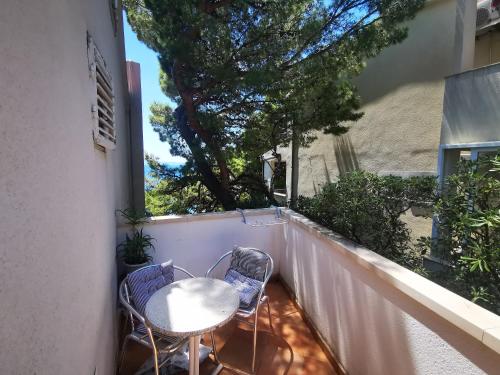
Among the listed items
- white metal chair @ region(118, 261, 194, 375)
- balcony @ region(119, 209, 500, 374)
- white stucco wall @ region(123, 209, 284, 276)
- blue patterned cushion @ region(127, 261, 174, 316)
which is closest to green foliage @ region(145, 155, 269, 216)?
white stucco wall @ region(123, 209, 284, 276)

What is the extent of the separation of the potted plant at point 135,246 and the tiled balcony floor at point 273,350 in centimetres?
87

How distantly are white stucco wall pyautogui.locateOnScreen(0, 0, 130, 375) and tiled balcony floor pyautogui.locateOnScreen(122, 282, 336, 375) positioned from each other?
119 cm

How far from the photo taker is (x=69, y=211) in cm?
119

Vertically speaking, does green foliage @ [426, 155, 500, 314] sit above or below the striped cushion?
above

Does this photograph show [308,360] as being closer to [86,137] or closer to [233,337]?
[233,337]

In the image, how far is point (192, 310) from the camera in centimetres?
192

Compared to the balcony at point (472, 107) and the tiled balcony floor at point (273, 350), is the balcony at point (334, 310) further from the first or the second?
the balcony at point (472, 107)

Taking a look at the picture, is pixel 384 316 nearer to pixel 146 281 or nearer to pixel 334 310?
pixel 334 310

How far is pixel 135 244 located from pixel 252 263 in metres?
1.50

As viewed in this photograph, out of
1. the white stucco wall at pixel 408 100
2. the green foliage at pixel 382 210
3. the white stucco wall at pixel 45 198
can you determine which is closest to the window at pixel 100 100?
the white stucco wall at pixel 45 198

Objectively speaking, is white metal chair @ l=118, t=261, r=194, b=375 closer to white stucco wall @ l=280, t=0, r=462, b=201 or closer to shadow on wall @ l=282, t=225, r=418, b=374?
shadow on wall @ l=282, t=225, r=418, b=374

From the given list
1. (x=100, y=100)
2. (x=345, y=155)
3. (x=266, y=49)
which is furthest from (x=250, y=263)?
(x=345, y=155)

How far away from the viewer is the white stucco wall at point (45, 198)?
669mm

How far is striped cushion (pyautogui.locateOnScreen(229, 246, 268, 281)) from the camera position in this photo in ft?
9.34
